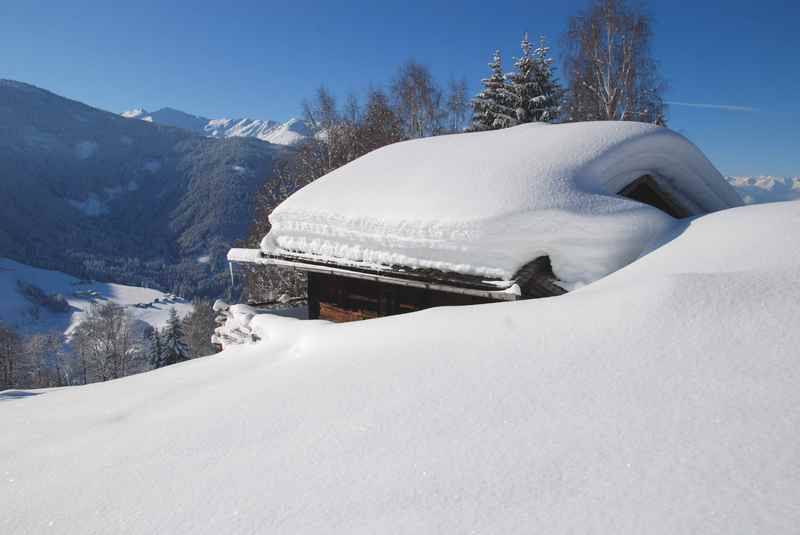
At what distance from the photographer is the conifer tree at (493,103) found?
18.5m

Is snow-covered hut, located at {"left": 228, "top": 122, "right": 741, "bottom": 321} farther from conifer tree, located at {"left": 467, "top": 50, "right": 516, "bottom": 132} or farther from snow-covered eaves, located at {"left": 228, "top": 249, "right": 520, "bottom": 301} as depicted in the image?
conifer tree, located at {"left": 467, "top": 50, "right": 516, "bottom": 132}

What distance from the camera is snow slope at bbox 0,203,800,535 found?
1278 millimetres

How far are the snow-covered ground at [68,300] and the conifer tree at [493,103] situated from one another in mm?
62113

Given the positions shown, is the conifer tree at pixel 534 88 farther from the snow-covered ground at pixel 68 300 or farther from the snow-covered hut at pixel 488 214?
the snow-covered ground at pixel 68 300

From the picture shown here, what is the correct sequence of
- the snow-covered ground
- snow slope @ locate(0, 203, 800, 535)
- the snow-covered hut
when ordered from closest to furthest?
snow slope @ locate(0, 203, 800, 535), the snow-covered hut, the snow-covered ground

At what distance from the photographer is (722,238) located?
10.4ft

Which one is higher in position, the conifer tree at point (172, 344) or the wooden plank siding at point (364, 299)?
the wooden plank siding at point (364, 299)

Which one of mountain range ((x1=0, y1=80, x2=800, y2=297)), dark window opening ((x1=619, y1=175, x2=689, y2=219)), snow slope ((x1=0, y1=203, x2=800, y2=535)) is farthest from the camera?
mountain range ((x1=0, y1=80, x2=800, y2=297))

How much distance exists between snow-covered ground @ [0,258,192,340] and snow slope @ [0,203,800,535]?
73.0 meters

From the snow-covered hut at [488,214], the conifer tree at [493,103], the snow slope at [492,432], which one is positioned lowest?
the snow slope at [492,432]

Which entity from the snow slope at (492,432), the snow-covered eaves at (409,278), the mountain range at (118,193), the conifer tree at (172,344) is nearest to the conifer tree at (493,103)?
the snow-covered eaves at (409,278)

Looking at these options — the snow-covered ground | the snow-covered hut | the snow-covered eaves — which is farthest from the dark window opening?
the snow-covered ground

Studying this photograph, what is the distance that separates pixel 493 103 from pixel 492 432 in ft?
64.0

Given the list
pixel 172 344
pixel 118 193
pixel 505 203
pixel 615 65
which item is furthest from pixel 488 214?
pixel 118 193
